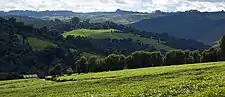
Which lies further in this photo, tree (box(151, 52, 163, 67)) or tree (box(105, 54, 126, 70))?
tree (box(105, 54, 126, 70))

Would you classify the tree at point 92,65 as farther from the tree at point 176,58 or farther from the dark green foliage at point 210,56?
the dark green foliage at point 210,56

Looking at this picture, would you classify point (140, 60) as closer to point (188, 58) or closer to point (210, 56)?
point (188, 58)

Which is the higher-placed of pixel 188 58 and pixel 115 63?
pixel 188 58

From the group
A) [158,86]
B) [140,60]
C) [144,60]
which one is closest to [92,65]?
[140,60]

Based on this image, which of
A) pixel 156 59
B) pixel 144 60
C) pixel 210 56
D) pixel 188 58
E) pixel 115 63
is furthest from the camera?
pixel 115 63

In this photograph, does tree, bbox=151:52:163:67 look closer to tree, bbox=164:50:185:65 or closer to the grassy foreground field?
tree, bbox=164:50:185:65

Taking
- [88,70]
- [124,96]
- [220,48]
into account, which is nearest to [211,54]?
[220,48]

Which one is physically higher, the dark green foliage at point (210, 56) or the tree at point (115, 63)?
the dark green foliage at point (210, 56)

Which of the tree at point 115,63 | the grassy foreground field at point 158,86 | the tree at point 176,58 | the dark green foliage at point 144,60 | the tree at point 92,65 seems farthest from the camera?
the tree at point 92,65

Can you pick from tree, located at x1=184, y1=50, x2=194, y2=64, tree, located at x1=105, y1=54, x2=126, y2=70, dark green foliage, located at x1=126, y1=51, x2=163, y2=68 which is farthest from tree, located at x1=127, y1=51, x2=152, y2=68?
tree, located at x1=184, y1=50, x2=194, y2=64

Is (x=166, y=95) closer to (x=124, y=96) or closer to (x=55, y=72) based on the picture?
(x=124, y=96)

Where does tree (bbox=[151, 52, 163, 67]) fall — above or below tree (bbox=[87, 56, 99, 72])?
above

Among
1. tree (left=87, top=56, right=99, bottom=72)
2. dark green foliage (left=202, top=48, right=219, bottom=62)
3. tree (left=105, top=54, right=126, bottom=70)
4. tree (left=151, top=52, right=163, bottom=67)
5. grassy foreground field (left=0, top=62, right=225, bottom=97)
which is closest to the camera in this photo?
grassy foreground field (left=0, top=62, right=225, bottom=97)

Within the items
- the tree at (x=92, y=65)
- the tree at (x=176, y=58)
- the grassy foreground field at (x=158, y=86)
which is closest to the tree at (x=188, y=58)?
the tree at (x=176, y=58)
